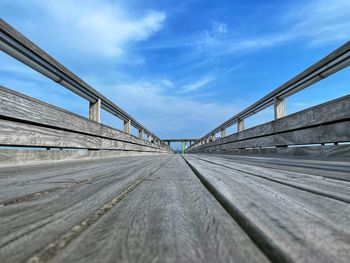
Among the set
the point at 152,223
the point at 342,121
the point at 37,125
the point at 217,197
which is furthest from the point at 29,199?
the point at 342,121

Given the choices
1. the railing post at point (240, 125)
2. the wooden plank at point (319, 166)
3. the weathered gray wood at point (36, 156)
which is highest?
the railing post at point (240, 125)

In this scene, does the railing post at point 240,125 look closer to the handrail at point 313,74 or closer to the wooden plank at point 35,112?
the handrail at point 313,74

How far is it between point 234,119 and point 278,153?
14.4ft

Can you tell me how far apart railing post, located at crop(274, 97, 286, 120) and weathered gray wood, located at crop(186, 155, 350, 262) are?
14.1 feet

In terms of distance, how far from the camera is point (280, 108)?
16.2ft

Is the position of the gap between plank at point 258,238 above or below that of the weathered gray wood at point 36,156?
below

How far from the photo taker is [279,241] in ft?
1.38

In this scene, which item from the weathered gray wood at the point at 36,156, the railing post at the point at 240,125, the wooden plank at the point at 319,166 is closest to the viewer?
the wooden plank at the point at 319,166

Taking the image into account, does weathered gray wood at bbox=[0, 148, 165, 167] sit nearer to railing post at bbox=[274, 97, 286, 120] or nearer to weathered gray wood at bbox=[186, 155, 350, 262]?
weathered gray wood at bbox=[186, 155, 350, 262]

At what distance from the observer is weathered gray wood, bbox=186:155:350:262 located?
399mm

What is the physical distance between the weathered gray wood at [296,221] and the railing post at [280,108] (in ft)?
14.1

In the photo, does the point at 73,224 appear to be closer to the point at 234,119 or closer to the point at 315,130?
the point at 315,130

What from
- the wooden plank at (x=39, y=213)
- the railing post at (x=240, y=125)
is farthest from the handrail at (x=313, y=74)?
the wooden plank at (x=39, y=213)

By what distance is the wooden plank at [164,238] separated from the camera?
0.38 meters
